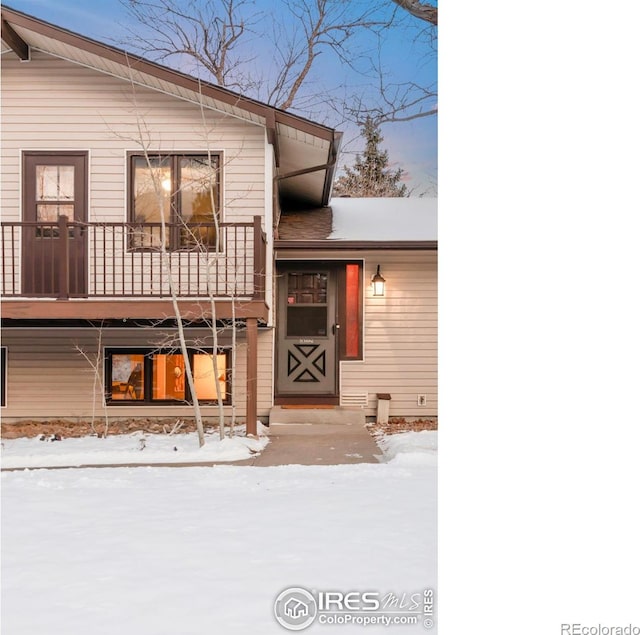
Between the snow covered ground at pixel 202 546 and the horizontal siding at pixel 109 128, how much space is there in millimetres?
3678

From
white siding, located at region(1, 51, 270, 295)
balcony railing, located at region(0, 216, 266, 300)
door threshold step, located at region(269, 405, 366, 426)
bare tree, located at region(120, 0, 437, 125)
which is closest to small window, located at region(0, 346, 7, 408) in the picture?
balcony railing, located at region(0, 216, 266, 300)

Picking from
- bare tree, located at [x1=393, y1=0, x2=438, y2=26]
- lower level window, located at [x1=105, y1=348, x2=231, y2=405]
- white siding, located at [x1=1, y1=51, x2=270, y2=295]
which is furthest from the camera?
bare tree, located at [x1=393, y1=0, x2=438, y2=26]

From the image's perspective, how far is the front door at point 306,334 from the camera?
8211 mm

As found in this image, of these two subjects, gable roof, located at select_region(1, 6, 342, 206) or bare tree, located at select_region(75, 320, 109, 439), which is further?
bare tree, located at select_region(75, 320, 109, 439)

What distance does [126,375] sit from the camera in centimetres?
798

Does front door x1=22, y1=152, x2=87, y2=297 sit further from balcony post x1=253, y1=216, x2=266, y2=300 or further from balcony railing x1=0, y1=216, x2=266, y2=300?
balcony post x1=253, y1=216, x2=266, y2=300

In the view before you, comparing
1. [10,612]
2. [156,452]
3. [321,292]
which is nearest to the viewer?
[10,612]

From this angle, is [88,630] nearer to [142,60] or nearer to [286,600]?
[286,600]

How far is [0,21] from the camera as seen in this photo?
653 cm

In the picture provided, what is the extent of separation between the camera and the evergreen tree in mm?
16656

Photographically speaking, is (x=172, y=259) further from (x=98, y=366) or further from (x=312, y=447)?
(x=312, y=447)

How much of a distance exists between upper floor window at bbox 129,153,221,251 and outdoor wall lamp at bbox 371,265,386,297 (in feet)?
7.13
